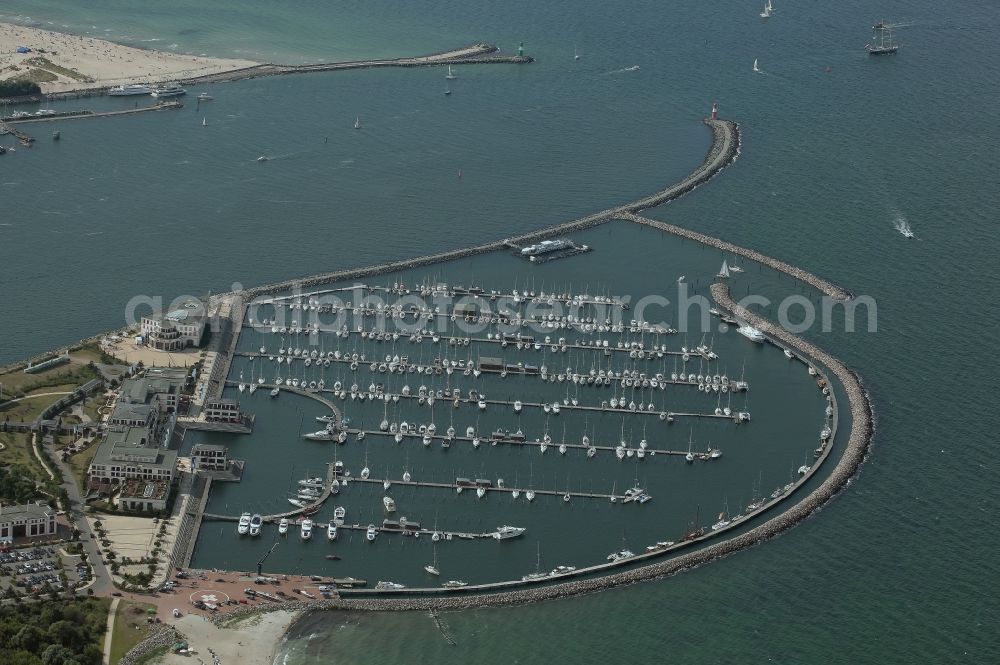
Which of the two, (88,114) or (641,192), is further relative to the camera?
(88,114)

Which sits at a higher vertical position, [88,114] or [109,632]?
[88,114]

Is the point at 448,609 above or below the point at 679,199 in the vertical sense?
below

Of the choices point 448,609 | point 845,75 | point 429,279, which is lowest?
point 448,609

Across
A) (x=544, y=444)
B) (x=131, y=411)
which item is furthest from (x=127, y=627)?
(x=544, y=444)

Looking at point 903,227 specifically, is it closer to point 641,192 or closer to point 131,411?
point 641,192

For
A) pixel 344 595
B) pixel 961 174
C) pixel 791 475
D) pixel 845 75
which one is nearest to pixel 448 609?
pixel 344 595

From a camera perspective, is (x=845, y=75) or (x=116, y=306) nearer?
(x=116, y=306)

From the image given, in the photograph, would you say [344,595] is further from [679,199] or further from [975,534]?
[679,199]
